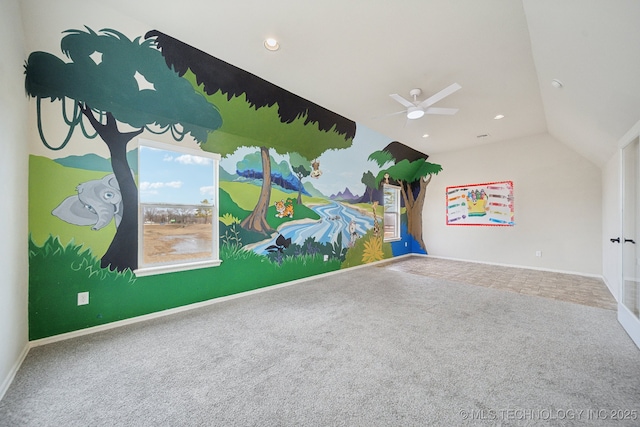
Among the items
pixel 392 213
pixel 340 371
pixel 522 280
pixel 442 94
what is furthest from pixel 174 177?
pixel 522 280

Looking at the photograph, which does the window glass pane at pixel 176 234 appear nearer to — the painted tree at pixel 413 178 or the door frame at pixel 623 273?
the painted tree at pixel 413 178

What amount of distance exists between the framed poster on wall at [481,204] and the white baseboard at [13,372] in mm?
7888

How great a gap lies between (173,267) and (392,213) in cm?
572

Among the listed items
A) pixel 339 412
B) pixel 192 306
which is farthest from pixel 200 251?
pixel 339 412

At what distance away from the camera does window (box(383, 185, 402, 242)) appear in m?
6.91

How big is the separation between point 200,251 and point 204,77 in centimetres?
226

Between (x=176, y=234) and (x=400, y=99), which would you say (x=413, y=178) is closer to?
(x=400, y=99)

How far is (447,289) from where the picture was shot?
4.07m

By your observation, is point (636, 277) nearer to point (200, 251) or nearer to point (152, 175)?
point (200, 251)

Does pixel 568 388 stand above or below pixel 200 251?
below

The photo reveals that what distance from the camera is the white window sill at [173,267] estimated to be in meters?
2.84

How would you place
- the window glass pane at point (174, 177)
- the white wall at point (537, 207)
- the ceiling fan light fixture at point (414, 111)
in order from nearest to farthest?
the window glass pane at point (174, 177)
the ceiling fan light fixture at point (414, 111)
the white wall at point (537, 207)

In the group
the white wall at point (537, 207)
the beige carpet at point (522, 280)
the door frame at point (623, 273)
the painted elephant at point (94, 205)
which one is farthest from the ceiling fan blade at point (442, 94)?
the white wall at point (537, 207)

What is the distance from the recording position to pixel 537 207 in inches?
221
